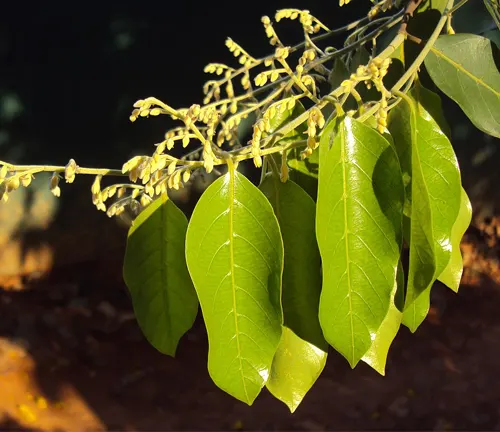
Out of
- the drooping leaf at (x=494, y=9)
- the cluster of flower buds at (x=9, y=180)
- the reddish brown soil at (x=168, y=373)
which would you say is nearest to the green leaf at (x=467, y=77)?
the drooping leaf at (x=494, y=9)

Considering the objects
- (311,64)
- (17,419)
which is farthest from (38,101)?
(311,64)

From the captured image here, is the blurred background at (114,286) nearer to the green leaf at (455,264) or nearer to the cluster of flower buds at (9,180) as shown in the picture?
the green leaf at (455,264)

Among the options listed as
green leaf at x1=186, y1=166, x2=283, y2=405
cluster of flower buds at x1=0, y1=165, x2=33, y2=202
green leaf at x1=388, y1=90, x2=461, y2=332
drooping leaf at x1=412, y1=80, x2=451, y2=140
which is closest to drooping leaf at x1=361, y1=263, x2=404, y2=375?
green leaf at x1=388, y1=90, x2=461, y2=332

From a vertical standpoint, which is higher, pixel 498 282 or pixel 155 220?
pixel 155 220

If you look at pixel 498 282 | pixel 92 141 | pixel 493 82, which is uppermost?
pixel 493 82

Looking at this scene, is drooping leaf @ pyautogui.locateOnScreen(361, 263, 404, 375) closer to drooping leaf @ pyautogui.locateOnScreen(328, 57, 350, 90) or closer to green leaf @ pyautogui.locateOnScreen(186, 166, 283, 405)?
green leaf @ pyautogui.locateOnScreen(186, 166, 283, 405)

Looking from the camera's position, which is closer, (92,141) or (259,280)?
(259,280)

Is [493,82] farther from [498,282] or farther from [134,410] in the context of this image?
[498,282]
